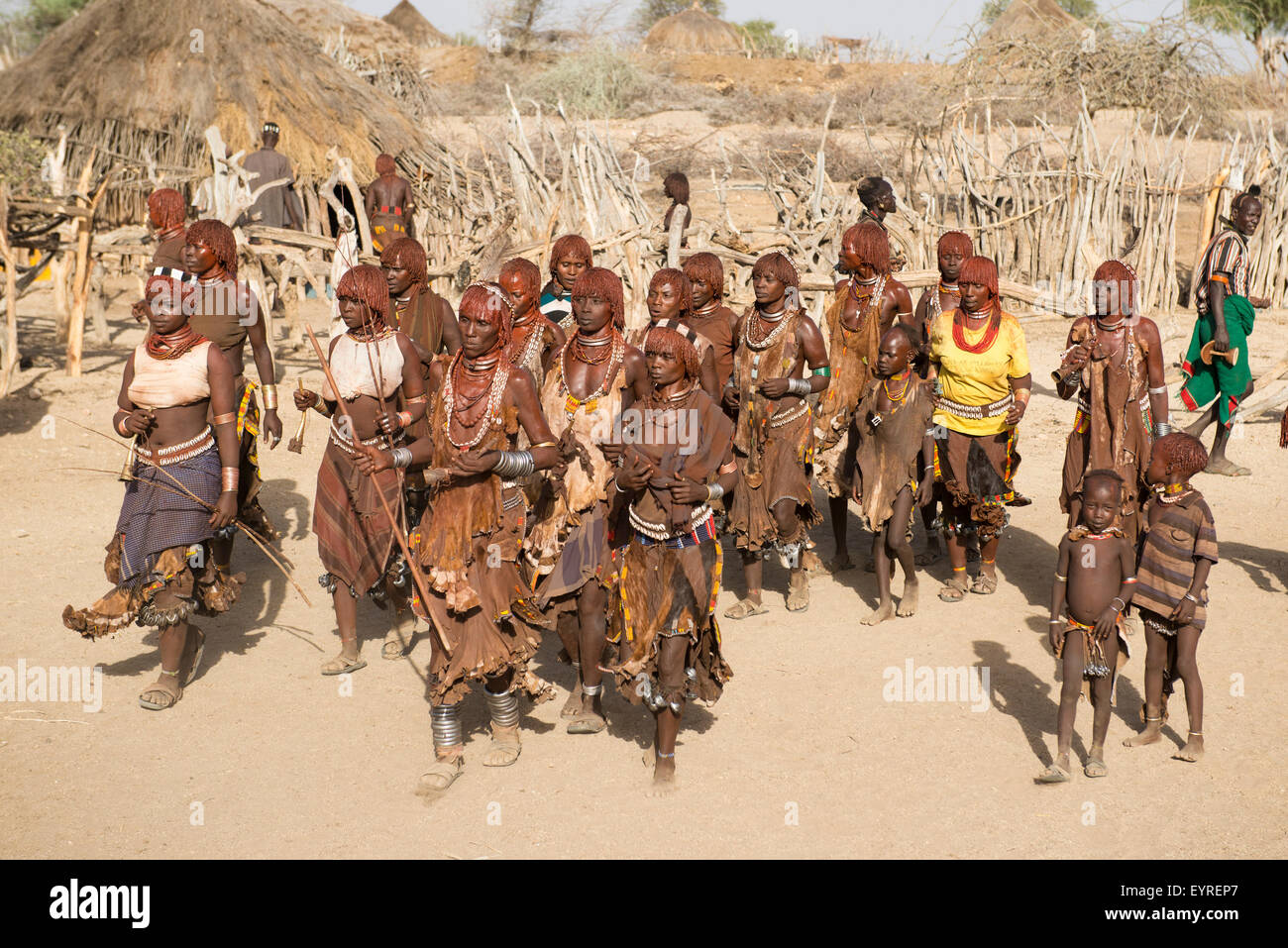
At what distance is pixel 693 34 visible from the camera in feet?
131

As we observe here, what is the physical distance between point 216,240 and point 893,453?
11.8 feet

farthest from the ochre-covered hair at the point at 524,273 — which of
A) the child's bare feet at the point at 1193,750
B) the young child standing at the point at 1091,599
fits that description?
the child's bare feet at the point at 1193,750

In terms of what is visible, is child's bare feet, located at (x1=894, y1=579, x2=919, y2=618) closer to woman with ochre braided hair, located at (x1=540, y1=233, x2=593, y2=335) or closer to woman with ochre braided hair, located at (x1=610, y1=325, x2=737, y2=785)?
woman with ochre braided hair, located at (x1=610, y1=325, x2=737, y2=785)

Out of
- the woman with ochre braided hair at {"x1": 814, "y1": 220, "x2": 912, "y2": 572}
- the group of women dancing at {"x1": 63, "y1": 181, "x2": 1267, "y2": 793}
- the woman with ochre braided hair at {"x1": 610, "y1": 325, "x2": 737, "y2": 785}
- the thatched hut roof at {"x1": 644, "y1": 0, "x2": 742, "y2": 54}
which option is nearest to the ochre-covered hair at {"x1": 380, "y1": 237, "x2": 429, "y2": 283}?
the group of women dancing at {"x1": 63, "y1": 181, "x2": 1267, "y2": 793}

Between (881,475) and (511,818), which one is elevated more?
(881,475)

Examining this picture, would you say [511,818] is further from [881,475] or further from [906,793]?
[881,475]

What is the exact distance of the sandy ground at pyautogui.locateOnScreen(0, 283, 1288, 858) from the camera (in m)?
4.17

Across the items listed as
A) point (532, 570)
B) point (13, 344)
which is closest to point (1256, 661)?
point (532, 570)

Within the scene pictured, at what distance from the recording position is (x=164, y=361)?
16.5 ft

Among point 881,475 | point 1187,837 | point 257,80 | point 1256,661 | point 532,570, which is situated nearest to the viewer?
point 1187,837

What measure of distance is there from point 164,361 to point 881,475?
3.58 meters

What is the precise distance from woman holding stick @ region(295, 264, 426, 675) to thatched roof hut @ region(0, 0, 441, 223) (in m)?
10.3

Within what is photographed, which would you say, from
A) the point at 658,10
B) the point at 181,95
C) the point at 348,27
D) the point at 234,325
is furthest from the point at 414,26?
the point at 234,325
